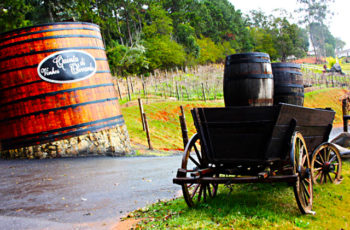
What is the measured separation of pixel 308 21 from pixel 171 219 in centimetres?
7762

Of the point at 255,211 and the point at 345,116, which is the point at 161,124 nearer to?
the point at 345,116

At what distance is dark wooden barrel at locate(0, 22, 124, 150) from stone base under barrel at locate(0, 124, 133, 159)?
146 mm

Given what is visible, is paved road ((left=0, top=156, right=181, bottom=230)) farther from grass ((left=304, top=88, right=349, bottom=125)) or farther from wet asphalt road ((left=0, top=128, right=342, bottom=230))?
grass ((left=304, top=88, right=349, bottom=125))

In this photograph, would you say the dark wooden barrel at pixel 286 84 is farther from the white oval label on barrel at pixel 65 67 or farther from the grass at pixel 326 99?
the grass at pixel 326 99

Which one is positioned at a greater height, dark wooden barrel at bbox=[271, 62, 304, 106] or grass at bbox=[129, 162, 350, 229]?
dark wooden barrel at bbox=[271, 62, 304, 106]

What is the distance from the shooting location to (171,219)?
417 centimetres

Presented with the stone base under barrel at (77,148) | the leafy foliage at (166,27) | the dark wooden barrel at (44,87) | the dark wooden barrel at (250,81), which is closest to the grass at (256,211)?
the dark wooden barrel at (250,81)

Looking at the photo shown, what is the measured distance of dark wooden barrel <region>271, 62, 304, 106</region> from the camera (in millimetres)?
6195

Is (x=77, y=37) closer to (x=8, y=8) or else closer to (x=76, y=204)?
(x=76, y=204)

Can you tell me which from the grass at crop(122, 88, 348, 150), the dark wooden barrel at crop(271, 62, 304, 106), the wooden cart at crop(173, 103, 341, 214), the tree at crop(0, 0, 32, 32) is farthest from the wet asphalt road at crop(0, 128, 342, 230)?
the tree at crop(0, 0, 32, 32)

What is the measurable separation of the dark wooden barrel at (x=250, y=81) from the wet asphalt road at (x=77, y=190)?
6.72 feet

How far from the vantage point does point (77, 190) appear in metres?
6.17

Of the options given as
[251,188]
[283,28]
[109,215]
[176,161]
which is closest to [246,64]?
[251,188]

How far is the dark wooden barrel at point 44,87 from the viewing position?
9.16 m
